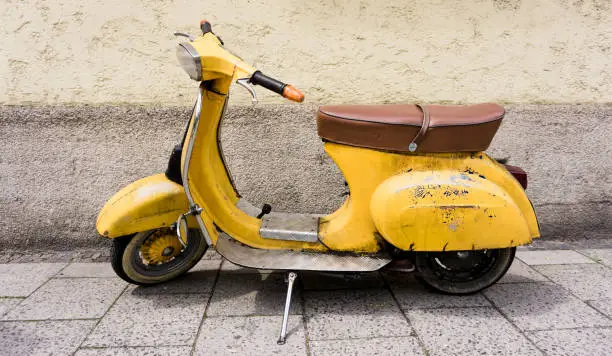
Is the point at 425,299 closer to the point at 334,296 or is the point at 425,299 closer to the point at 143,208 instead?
the point at 334,296

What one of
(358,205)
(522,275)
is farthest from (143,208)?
(522,275)

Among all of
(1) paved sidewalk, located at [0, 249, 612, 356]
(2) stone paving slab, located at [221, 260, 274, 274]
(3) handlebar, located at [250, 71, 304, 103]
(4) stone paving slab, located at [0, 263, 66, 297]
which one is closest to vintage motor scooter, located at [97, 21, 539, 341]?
(3) handlebar, located at [250, 71, 304, 103]

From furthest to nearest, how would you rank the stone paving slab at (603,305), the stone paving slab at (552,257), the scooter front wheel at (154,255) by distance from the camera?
the stone paving slab at (552,257) < the scooter front wheel at (154,255) < the stone paving slab at (603,305)

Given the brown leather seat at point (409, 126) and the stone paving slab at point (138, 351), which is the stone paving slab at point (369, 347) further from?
the brown leather seat at point (409, 126)

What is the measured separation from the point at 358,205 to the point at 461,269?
73 cm

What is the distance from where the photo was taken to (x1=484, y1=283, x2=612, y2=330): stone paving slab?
7.93 feet

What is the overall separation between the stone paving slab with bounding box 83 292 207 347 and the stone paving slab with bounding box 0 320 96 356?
8 cm

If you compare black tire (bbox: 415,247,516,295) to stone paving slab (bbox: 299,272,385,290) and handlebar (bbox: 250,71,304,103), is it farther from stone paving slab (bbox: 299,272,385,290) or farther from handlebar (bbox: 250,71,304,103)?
handlebar (bbox: 250,71,304,103)

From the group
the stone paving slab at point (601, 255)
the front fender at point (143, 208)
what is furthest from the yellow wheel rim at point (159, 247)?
the stone paving slab at point (601, 255)

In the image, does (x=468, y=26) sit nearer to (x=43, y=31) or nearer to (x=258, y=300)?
(x=258, y=300)

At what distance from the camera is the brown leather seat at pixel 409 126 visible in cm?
231

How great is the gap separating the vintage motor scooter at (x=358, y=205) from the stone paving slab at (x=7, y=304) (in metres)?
0.65

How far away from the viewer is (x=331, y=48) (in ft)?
11.2

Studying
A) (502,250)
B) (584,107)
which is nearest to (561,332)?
(502,250)
